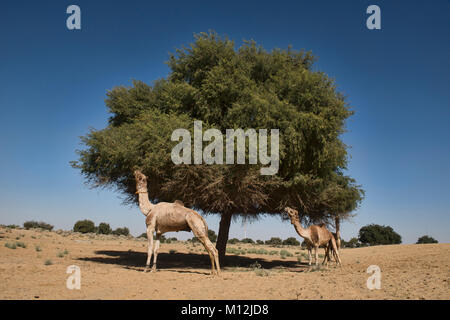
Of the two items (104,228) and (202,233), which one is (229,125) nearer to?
(202,233)

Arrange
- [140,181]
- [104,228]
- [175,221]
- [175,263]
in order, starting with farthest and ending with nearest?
[104,228]
[175,263]
[140,181]
[175,221]

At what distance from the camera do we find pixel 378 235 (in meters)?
62.6

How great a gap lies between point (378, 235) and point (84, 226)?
2249 inches

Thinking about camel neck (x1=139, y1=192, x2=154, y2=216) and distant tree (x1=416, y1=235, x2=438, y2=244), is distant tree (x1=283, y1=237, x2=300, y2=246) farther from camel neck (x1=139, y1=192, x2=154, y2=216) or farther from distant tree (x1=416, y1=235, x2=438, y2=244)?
camel neck (x1=139, y1=192, x2=154, y2=216)

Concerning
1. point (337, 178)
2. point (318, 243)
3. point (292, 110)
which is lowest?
point (318, 243)

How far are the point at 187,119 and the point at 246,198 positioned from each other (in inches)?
205

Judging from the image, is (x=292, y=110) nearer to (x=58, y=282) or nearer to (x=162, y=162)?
(x=162, y=162)

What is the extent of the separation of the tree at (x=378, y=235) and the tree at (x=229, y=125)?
49159mm

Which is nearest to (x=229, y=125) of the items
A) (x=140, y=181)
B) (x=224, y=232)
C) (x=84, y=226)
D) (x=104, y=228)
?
(x=140, y=181)

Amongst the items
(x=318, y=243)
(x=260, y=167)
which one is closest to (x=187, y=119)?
(x=260, y=167)

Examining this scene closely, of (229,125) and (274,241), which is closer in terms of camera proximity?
(229,125)

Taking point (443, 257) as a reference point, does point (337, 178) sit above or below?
above
